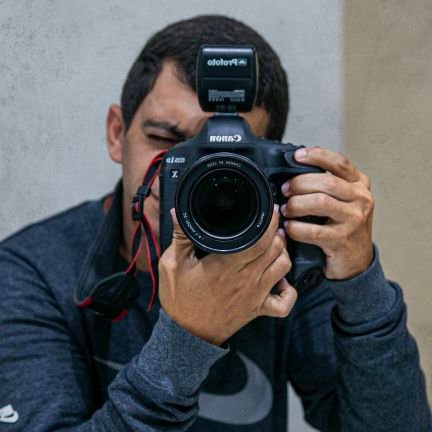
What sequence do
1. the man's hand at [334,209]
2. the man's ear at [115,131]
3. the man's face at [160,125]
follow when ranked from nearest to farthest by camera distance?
1. the man's hand at [334,209]
2. the man's face at [160,125]
3. the man's ear at [115,131]

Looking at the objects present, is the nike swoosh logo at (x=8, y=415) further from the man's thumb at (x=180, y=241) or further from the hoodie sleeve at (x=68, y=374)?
the man's thumb at (x=180, y=241)

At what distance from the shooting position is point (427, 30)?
3.41 feet

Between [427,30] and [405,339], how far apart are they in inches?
20.8

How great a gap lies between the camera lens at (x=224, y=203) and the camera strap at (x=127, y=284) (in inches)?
7.2

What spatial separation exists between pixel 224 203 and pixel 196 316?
0.13m

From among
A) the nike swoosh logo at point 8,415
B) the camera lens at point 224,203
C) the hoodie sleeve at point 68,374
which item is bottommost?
the nike swoosh logo at point 8,415

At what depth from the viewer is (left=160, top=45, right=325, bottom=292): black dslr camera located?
62 centimetres

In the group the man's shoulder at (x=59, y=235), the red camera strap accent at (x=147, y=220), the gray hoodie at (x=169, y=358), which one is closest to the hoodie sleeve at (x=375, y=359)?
the gray hoodie at (x=169, y=358)

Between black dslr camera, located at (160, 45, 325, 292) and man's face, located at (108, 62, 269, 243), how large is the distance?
11cm

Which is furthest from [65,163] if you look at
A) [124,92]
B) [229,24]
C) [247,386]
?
[247,386]

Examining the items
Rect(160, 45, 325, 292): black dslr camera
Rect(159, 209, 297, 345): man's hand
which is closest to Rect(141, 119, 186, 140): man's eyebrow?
Rect(160, 45, 325, 292): black dslr camera

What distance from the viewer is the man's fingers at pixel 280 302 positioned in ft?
2.27

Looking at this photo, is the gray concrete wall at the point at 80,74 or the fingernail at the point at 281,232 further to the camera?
the gray concrete wall at the point at 80,74

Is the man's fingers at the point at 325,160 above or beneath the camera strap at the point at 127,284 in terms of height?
above
